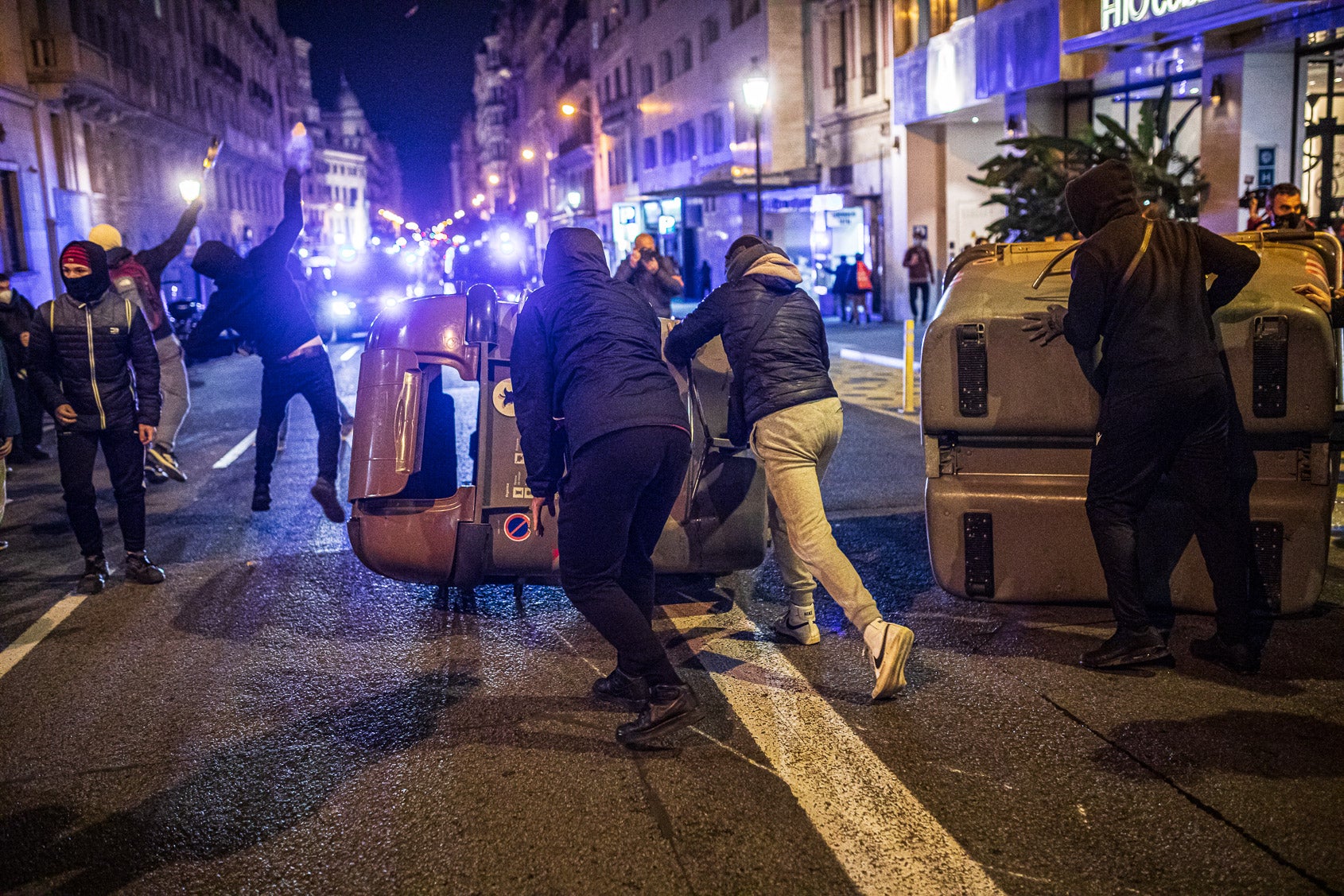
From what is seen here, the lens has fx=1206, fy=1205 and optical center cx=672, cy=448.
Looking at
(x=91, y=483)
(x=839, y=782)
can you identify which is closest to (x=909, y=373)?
(x=91, y=483)

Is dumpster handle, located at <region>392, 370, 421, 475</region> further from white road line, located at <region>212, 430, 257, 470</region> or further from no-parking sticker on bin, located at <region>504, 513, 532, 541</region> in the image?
white road line, located at <region>212, 430, 257, 470</region>

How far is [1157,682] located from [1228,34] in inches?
525

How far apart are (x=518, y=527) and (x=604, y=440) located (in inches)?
62.6

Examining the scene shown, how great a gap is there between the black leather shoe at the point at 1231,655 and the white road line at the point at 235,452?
8.63 metres

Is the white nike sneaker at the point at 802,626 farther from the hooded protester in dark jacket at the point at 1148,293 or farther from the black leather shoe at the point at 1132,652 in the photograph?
the hooded protester in dark jacket at the point at 1148,293

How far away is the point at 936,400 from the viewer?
5398mm

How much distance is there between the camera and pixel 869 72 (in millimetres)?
29562

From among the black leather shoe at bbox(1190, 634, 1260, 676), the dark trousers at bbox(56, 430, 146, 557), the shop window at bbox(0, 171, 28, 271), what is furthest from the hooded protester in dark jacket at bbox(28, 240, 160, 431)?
the shop window at bbox(0, 171, 28, 271)

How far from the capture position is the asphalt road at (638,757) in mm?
3361

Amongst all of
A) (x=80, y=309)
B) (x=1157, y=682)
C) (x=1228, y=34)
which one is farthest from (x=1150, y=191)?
(x=80, y=309)

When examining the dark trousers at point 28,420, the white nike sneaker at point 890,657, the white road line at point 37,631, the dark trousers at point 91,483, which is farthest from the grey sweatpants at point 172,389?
the white nike sneaker at point 890,657

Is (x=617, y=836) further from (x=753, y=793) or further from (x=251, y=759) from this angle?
(x=251, y=759)

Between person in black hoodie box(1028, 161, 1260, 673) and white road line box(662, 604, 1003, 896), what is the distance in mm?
1247

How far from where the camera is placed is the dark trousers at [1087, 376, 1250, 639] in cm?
460
